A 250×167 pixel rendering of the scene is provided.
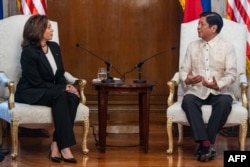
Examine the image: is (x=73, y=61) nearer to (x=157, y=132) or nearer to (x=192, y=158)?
(x=157, y=132)

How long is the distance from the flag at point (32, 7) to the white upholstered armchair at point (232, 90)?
4.61 feet

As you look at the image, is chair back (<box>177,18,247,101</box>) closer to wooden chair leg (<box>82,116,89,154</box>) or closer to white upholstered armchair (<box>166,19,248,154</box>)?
white upholstered armchair (<box>166,19,248,154</box>)

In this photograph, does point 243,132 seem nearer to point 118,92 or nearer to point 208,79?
point 208,79

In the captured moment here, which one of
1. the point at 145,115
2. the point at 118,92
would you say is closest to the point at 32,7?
the point at 118,92

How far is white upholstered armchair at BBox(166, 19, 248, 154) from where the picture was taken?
211 inches

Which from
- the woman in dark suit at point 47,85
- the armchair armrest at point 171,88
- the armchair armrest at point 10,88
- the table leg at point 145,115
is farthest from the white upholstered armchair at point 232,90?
the armchair armrest at point 10,88

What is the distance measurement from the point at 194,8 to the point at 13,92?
6.80 feet

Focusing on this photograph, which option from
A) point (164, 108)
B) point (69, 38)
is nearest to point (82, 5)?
point (69, 38)

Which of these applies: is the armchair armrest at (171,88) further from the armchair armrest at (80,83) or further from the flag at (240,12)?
the flag at (240,12)

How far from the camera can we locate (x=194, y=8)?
6.23 meters

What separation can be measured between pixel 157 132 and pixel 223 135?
0.70m

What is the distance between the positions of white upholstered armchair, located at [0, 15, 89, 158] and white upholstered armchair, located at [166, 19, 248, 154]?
0.76m

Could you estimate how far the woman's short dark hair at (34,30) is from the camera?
538 centimetres

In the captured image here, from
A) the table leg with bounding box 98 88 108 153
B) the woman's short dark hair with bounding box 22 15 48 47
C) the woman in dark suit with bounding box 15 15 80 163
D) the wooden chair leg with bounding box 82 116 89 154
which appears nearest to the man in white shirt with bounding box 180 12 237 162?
the table leg with bounding box 98 88 108 153
